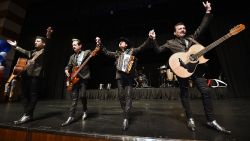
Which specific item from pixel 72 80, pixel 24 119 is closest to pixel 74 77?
pixel 72 80

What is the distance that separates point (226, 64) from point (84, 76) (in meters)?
6.71

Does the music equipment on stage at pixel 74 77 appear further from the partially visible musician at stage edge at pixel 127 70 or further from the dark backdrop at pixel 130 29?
the dark backdrop at pixel 130 29

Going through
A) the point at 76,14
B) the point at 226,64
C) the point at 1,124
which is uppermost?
the point at 76,14

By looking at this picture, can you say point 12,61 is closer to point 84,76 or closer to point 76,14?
→ point 76,14

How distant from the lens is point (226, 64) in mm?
7633

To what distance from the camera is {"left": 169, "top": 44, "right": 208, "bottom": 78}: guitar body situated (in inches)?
104

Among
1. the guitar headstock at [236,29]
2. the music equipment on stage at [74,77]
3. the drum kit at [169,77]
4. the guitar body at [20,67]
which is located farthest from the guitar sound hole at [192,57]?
the drum kit at [169,77]

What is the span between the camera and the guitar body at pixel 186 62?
2648 mm

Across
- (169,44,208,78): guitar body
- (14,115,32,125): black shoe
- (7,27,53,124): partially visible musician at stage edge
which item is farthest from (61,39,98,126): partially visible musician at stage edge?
(169,44,208,78): guitar body

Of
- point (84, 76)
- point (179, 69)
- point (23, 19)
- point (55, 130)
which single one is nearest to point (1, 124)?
point (55, 130)

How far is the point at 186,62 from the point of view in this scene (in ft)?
8.87

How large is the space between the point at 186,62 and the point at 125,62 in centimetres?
110

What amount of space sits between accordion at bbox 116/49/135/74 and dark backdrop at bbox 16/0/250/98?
569cm

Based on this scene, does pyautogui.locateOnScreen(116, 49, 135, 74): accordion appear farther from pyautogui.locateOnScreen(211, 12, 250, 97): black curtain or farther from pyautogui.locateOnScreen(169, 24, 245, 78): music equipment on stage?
pyautogui.locateOnScreen(211, 12, 250, 97): black curtain
